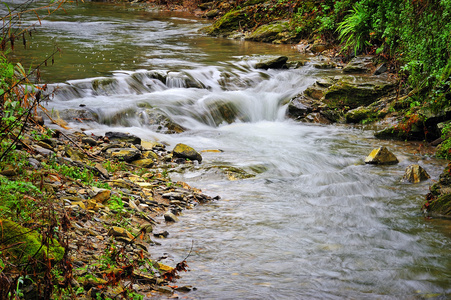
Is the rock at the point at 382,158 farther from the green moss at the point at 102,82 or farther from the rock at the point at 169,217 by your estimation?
the green moss at the point at 102,82

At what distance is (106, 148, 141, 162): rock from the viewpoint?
6910mm

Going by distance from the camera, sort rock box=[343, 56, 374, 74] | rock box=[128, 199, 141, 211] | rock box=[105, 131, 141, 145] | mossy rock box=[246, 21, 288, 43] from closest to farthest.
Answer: rock box=[128, 199, 141, 211], rock box=[105, 131, 141, 145], rock box=[343, 56, 374, 74], mossy rock box=[246, 21, 288, 43]

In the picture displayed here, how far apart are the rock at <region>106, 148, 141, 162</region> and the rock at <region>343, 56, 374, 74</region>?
8.38 meters

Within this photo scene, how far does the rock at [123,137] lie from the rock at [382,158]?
14.1 ft

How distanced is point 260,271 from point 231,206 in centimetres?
178

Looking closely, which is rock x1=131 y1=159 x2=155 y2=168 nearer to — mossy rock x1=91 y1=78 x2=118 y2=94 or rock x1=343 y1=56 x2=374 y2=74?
mossy rock x1=91 y1=78 x2=118 y2=94

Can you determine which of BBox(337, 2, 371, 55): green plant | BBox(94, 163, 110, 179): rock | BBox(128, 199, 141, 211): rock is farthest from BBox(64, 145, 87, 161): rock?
A: BBox(337, 2, 371, 55): green plant

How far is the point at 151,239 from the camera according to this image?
4512 millimetres

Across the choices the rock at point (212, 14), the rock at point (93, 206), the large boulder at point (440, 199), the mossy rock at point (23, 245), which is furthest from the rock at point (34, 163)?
the rock at point (212, 14)

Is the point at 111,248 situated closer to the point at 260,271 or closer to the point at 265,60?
the point at 260,271

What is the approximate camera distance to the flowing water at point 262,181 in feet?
13.2

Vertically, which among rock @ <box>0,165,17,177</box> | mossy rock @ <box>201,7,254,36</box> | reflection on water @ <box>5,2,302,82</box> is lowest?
rock @ <box>0,165,17,177</box>

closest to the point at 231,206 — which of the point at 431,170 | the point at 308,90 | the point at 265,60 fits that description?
the point at 431,170

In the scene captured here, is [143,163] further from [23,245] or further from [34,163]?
[23,245]
